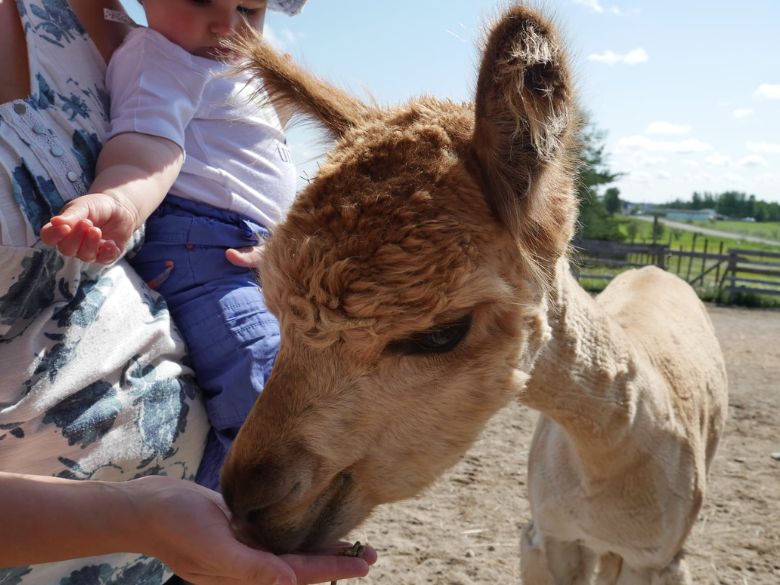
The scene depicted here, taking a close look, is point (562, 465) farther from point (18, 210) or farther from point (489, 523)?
point (18, 210)

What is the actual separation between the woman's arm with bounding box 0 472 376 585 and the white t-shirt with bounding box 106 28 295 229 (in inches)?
34.6

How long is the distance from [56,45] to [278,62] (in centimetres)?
59

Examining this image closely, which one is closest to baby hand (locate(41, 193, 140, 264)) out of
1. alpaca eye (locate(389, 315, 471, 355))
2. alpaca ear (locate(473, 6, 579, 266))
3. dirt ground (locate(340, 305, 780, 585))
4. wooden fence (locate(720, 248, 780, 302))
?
alpaca eye (locate(389, 315, 471, 355))

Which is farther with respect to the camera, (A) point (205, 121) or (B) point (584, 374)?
(B) point (584, 374)

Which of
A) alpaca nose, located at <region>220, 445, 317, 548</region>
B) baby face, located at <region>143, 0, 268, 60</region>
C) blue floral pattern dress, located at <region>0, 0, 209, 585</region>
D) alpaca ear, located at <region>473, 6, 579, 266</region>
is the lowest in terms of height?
alpaca nose, located at <region>220, 445, 317, 548</region>

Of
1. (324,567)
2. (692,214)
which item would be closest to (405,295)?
(324,567)

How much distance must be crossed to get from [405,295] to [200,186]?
774 millimetres

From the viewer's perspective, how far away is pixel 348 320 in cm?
127

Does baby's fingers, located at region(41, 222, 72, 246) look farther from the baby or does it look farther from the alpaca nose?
the alpaca nose

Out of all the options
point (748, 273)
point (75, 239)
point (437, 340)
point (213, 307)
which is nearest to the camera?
point (75, 239)

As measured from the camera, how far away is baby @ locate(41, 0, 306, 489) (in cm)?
143

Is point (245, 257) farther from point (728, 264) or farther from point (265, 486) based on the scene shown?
point (728, 264)

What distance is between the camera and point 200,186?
5.38 feet

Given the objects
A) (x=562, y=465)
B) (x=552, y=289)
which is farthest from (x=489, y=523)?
(x=552, y=289)
